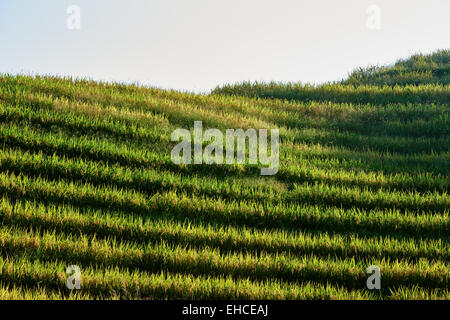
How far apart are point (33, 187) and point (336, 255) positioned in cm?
519

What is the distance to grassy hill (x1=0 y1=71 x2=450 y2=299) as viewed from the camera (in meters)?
6.05

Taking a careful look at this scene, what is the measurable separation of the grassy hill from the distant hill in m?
4.49

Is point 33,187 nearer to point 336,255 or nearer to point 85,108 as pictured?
point 85,108

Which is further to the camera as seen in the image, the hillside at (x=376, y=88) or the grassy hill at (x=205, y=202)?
the hillside at (x=376, y=88)

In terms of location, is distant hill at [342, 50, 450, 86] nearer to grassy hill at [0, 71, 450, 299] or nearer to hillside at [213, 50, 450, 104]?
hillside at [213, 50, 450, 104]

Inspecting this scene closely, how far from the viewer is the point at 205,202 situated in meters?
8.16

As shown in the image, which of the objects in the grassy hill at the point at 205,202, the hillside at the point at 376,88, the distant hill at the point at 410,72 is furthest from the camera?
the distant hill at the point at 410,72

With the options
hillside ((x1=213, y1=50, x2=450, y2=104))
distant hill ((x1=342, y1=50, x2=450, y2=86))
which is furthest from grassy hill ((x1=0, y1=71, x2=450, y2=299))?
distant hill ((x1=342, y1=50, x2=450, y2=86))

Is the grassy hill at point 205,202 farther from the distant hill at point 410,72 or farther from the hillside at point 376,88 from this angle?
the distant hill at point 410,72

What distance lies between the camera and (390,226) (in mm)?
7801

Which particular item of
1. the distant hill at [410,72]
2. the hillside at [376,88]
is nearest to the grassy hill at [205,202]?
the hillside at [376,88]

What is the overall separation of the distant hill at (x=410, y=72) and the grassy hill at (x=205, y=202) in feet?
14.7

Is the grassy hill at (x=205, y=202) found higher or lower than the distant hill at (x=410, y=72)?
lower

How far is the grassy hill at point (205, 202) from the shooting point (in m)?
6.05
